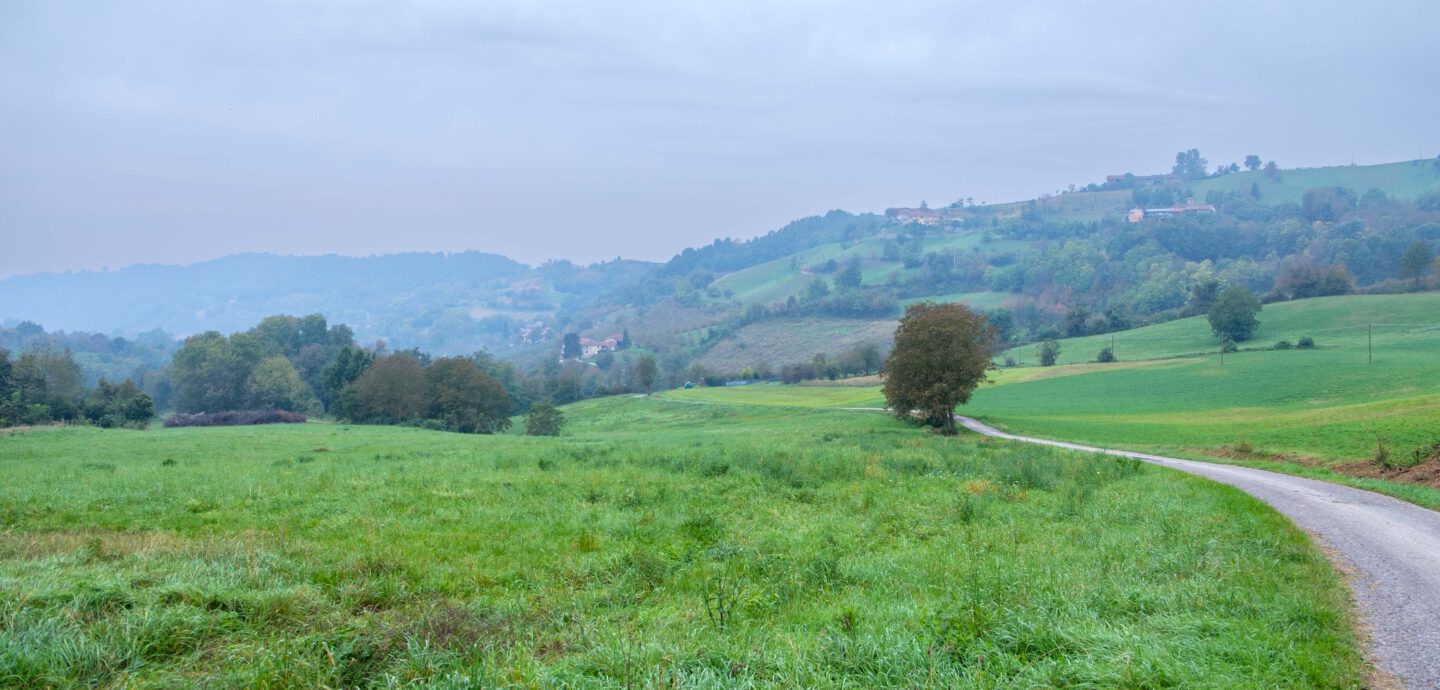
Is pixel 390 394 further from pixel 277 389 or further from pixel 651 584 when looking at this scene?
pixel 651 584

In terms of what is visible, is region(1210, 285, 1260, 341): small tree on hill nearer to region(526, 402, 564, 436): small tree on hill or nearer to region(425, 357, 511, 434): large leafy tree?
region(526, 402, 564, 436): small tree on hill

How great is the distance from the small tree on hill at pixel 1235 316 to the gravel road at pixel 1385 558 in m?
91.8

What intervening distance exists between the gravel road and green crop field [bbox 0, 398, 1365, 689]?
0.42 m

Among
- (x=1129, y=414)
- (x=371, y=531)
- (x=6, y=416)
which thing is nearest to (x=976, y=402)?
(x=1129, y=414)

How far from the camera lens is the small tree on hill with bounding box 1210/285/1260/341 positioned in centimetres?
9812

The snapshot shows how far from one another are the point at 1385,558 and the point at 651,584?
10.3m

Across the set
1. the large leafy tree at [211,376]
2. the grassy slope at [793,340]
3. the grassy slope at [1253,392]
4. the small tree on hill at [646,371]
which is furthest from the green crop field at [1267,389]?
the large leafy tree at [211,376]

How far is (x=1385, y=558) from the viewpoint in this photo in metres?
10.7

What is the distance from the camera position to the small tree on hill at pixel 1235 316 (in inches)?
3863

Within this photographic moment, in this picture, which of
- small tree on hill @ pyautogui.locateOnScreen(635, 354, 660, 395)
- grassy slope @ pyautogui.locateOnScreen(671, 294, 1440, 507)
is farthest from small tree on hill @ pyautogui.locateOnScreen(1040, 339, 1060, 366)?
small tree on hill @ pyautogui.locateOnScreen(635, 354, 660, 395)

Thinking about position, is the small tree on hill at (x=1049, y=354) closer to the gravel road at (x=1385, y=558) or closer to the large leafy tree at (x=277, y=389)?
the gravel road at (x=1385, y=558)

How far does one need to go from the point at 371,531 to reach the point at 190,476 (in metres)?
10.6

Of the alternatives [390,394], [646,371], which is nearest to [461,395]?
[390,394]

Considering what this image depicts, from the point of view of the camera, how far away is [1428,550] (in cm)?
1118
